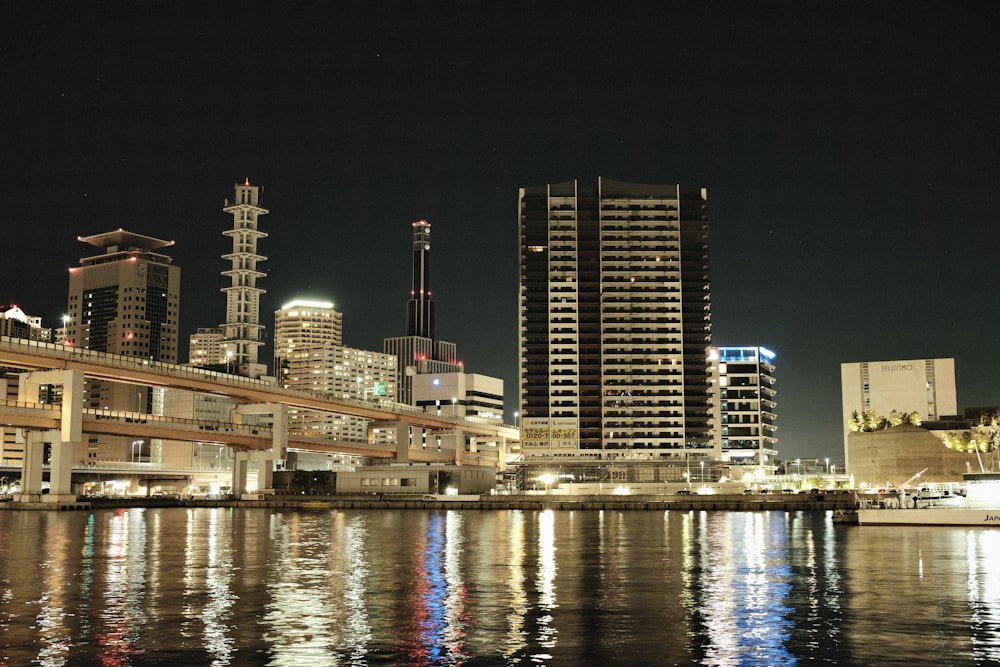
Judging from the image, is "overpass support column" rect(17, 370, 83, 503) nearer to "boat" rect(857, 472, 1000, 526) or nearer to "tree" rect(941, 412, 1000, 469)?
"boat" rect(857, 472, 1000, 526)

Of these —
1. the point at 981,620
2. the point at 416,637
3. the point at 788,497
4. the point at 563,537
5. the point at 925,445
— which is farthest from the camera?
the point at 925,445

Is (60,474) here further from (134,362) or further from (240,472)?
(240,472)

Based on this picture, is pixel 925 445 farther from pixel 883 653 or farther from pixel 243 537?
pixel 883 653

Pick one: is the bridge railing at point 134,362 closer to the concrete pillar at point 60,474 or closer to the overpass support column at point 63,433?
the overpass support column at point 63,433

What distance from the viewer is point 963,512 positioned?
88312mm

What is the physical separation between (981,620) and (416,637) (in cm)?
1635

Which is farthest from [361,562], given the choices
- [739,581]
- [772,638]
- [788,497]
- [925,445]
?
[925,445]

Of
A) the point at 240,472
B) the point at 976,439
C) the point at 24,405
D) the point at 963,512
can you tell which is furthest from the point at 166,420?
the point at 976,439

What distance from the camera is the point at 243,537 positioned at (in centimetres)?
7319

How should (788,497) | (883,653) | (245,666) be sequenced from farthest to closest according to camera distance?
(788,497) < (883,653) < (245,666)

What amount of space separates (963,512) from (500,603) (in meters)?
66.8

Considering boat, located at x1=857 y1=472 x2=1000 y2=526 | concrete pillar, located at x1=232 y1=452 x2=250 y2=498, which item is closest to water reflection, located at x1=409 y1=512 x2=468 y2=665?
boat, located at x1=857 y1=472 x2=1000 y2=526

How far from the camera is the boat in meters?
87.4

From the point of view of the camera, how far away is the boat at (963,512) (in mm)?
87438
